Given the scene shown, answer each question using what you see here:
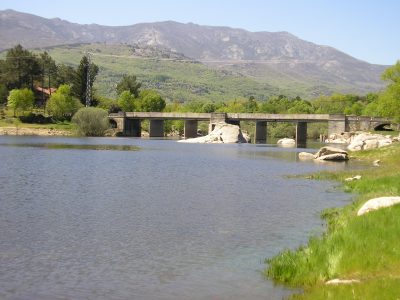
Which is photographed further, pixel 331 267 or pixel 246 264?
pixel 246 264

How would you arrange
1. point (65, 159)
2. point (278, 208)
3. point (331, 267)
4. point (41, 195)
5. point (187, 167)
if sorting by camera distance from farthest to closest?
point (65, 159)
point (187, 167)
point (41, 195)
point (278, 208)
point (331, 267)

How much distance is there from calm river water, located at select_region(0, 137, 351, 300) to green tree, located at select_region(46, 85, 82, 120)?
421 feet

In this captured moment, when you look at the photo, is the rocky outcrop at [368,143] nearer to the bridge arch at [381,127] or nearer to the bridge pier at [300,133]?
the bridge arch at [381,127]

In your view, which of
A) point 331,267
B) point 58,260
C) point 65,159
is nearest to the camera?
point 331,267

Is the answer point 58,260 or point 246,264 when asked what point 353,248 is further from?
point 58,260

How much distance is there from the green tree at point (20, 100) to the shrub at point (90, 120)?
16.8 meters

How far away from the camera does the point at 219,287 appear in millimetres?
20453

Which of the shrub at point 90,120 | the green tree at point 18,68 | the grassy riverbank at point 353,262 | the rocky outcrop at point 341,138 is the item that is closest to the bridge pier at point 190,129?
the shrub at point 90,120

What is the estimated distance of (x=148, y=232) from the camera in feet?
97.5

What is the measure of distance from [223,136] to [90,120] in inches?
1606

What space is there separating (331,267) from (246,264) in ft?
14.1

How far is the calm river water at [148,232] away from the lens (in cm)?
2053

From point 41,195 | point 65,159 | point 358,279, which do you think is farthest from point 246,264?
point 65,159

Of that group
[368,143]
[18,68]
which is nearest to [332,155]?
[368,143]
